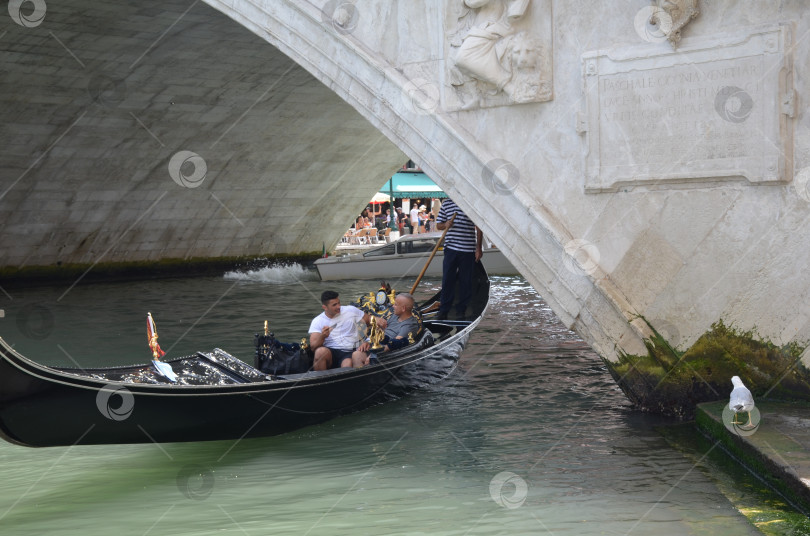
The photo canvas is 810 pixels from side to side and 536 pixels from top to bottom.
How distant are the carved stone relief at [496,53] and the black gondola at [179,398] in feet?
4.74

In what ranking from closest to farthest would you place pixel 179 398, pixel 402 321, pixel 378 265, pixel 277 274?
pixel 179 398 < pixel 402 321 < pixel 378 265 < pixel 277 274

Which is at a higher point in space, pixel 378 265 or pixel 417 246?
pixel 417 246

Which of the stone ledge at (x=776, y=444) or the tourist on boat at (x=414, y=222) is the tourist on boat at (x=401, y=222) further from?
the stone ledge at (x=776, y=444)

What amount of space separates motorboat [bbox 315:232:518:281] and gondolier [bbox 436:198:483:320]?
561 centimetres

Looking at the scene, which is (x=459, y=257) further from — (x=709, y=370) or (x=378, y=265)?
(x=378, y=265)

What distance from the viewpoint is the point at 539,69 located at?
15.2ft

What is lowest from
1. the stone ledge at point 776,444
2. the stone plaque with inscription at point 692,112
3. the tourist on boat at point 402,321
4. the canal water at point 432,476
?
the canal water at point 432,476

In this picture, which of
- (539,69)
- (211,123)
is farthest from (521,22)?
(211,123)

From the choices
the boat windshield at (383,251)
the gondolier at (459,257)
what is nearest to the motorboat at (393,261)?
the boat windshield at (383,251)

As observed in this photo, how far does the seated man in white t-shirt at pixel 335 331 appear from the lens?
5008 millimetres

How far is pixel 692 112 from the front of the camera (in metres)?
4.29

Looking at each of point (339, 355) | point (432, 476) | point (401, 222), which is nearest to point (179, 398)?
point (432, 476)

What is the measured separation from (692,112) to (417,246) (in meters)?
8.24

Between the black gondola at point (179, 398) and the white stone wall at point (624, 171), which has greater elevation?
the white stone wall at point (624, 171)
